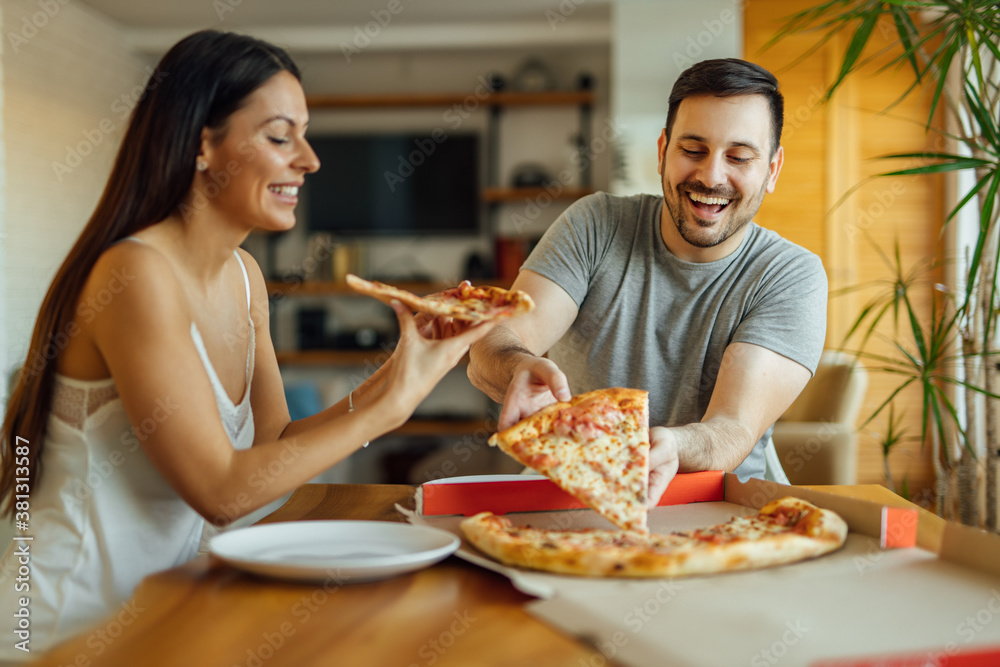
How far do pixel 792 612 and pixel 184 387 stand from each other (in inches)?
36.2

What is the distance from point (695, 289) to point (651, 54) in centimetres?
382

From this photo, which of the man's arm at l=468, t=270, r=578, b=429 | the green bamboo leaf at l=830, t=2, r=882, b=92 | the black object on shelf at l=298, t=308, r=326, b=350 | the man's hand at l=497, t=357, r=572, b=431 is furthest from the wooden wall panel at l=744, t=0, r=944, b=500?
the man's hand at l=497, t=357, r=572, b=431

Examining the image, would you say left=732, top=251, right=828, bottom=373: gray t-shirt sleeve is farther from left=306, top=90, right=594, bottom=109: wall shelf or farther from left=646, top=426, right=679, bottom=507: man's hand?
left=306, top=90, right=594, bottom=109: wall shelf

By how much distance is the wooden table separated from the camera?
84 centimetres

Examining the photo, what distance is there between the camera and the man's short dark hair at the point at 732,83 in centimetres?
201

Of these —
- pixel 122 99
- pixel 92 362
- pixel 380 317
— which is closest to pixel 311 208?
pixel 380 317

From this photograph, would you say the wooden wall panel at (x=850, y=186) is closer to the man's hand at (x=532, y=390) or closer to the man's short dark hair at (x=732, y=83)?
the man's short dark hair at (x=732, y=83)

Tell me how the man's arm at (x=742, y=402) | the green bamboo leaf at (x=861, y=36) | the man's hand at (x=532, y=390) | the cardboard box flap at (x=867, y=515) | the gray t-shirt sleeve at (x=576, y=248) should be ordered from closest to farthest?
1. the cardboard box flap at (x=867, y=515)
2. the man's hand at (x=532, y=390)
3. the man's arm at (x=742, y=402)
4. the gray t-shirt sleeve at (x=576, y=248)
5. the green bamboo leaf at (x=861, y=36)

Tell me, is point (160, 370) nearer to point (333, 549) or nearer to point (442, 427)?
point (333, 549)

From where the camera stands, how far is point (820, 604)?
3.22ft

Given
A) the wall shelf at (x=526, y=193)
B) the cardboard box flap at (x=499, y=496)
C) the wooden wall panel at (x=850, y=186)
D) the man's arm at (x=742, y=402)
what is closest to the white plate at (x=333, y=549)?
the cardboard box flap at (x=499, y=496)

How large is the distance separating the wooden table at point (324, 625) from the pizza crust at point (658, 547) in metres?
0.05

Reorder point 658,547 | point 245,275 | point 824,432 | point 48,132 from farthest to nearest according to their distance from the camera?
1. point 48,132
2. point 824,432
3. point 245,275
4. point 658,547

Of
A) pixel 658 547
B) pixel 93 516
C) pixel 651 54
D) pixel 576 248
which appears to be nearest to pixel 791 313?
pixel 576 248
